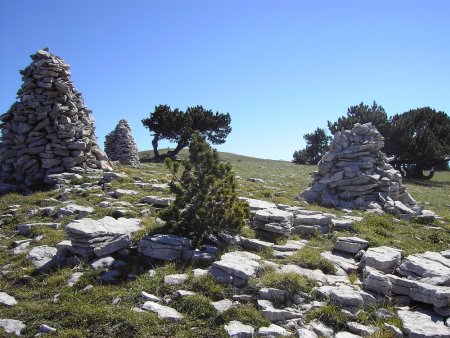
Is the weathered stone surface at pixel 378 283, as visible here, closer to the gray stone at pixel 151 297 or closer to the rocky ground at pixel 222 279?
the rocky ground at pixel 222 279

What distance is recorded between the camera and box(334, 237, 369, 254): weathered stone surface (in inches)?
432

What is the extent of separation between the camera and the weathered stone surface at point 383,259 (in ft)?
31.2

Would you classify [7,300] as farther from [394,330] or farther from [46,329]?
[394,330]

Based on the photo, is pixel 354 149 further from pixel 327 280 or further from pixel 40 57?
pixel 40 57

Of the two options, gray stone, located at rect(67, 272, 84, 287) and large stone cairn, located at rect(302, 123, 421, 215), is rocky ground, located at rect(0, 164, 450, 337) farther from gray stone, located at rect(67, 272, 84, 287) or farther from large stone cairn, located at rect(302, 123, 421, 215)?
large stone cairn, located at rect(302, 123, 421, 215)

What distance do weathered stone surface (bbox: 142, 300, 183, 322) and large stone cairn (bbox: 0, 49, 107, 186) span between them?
42.8ft

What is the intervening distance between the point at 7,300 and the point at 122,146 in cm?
3027

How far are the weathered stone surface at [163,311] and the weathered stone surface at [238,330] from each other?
101 centimetres

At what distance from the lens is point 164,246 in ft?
32.5

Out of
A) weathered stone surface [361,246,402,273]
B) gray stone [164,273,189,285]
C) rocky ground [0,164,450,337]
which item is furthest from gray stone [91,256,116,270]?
weathered stone surface [361,246,402,273]

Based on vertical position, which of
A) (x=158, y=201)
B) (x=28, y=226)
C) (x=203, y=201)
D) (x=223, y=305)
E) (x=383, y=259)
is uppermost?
(x=203, y=201)

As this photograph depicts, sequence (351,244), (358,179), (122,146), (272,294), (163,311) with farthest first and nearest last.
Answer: (122,146)
(358,179)
(351,244)
(272,294)
(163,311)

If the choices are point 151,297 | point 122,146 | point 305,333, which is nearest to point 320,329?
point 305,333

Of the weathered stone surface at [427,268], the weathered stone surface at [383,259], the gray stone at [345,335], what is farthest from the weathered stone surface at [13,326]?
the weathered stone surface at [427,268]
